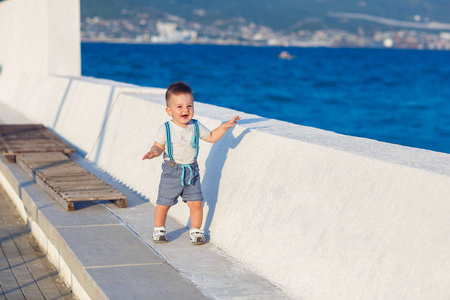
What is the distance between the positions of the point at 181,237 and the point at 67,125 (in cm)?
562

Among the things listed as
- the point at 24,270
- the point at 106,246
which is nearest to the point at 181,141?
the point at 106,246

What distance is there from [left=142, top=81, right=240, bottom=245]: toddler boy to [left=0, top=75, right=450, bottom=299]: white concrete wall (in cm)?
27

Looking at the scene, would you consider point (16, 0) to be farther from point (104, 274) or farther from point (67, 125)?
point (104, 274)

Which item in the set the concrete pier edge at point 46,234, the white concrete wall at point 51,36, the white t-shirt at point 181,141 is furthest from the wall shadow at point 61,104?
the white t-shirt at point 181,141

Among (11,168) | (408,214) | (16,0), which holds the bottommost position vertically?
(11,168)

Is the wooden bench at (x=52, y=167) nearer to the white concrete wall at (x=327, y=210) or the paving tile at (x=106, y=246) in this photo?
the white concrete wall at (x=327, y=210)

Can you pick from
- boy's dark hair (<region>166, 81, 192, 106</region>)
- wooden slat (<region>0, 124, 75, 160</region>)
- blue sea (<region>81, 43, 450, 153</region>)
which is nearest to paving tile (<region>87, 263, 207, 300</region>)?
boy's dark hair (<region>166, 81, 192, 106</region>)

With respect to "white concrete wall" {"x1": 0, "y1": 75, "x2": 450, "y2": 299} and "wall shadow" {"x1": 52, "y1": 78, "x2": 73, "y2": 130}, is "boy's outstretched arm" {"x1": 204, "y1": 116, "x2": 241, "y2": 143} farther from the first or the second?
"wall shadow" {"x1": 52, "y1": 78, "x2": 73, "y2": 130}

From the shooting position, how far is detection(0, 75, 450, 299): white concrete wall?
10.2 ft

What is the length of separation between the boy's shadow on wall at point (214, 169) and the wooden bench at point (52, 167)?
3.16 ft

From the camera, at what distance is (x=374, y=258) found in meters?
3.32

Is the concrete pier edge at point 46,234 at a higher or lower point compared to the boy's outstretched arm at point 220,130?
lower

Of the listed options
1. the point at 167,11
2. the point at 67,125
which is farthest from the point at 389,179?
the point at 167,11

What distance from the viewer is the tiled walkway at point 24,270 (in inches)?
185
